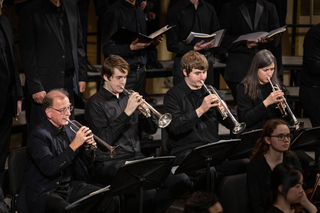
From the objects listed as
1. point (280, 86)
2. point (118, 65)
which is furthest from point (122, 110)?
point (280, 86)

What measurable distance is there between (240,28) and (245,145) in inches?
70.2

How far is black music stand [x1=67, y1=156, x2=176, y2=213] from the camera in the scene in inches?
114

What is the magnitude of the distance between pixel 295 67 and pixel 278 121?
283 centimetres

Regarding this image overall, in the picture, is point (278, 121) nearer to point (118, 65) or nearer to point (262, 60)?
point (262, 60)

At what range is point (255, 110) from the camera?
4129mm

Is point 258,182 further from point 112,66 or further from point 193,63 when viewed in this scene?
point 112,66

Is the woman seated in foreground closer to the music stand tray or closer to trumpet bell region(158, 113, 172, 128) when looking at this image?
the music stand tray

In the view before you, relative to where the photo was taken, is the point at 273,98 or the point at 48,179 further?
the point at 273,98

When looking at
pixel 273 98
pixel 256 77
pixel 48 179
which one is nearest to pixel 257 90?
pixel 256 77

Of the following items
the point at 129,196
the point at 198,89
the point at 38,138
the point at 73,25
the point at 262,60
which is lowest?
the point at 129,196

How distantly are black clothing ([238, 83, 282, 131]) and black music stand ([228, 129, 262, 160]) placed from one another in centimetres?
51

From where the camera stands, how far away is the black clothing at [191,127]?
12.7 feet

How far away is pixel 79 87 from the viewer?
4.16m

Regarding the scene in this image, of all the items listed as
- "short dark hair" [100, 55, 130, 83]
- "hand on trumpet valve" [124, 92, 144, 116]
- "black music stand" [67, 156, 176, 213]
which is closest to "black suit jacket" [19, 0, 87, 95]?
"short dark hair" [100, 55, 130, 83]
